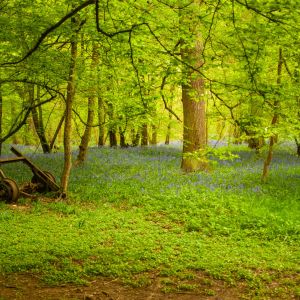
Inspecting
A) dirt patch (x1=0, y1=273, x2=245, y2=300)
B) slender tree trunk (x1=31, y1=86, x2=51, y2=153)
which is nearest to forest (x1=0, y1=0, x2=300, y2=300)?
dirt patch (x1=0, y1=273, x2=245, y2=300)

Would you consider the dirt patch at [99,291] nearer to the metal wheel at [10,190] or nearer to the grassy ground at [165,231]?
the grassy ground at [165,231]

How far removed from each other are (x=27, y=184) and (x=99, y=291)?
703cm

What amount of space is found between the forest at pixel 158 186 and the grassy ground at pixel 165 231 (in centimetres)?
4

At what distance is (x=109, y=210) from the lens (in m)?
10.9

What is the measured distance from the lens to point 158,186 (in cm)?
1336

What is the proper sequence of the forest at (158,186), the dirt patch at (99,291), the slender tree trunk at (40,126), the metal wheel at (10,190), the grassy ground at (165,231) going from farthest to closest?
the slender tree trunk at (40,126) < the metal wheel at (10,190) < the grassy ground at (165,231) < the dirt patch at (99,291) < the forest at (158,186)

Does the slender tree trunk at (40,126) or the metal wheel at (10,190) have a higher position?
the slender tree trunk at (40,126)

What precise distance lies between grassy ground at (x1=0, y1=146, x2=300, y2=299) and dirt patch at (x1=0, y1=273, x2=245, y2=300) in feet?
0.47

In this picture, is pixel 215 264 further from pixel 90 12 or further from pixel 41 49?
pixel 41 49

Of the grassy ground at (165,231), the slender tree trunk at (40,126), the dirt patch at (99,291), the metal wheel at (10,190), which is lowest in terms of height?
the dirt patch at (99,291)

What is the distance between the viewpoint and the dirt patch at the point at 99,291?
5906 mm

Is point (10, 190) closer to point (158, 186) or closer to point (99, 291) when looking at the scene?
point (158, 186)

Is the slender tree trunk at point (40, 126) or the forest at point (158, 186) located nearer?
the forest at point (158, 186)

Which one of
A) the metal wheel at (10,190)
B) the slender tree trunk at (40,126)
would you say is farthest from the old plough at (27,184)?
the slender tree trunk at (40,126)
